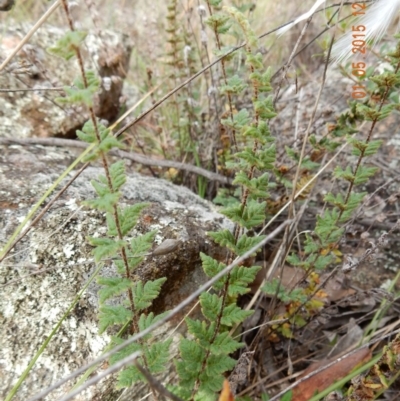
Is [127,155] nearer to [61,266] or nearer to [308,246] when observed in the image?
[61,266]

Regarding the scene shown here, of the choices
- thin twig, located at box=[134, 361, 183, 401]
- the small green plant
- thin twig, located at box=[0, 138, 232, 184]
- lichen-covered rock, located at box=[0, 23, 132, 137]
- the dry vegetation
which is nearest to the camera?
thin twig, located at box=[134, 361, 183, 401]

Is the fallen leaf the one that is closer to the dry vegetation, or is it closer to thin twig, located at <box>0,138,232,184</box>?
the dry vegetation

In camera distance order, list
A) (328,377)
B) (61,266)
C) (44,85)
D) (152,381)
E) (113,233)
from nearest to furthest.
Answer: (152,381) → (113,233) → (61,266) → (328,377) → (44,85)

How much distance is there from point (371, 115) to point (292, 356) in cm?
92

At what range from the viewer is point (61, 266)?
125cm

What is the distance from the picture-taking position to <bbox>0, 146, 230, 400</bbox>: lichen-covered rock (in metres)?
1.12

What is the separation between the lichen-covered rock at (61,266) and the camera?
112 centimetres

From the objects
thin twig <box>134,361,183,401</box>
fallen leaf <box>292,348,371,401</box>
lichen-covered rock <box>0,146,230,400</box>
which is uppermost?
thin twig <box>134,361,183,401</box>

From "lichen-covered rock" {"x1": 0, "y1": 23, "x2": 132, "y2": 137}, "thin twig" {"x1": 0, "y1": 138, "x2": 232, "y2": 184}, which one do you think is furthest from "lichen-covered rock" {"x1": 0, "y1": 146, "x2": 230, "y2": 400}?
"lichen-covered rock" {"x1": 0, "y1": 23, "x2": 132, "y2": 137}

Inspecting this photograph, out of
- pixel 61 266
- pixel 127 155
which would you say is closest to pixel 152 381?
pixel 61 266

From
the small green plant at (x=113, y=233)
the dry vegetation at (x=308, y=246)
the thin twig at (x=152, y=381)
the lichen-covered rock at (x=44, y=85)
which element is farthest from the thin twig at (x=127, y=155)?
the thin twig at (x=152, y=381)

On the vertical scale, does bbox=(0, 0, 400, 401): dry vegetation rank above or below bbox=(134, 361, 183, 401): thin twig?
below

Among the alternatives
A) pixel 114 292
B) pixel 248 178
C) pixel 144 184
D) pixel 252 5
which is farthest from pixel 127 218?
pixel 252 5

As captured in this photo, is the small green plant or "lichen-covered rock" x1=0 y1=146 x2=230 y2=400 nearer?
the small green plant
